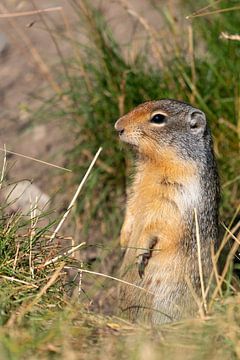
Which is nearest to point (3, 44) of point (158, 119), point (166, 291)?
point (158, 119)

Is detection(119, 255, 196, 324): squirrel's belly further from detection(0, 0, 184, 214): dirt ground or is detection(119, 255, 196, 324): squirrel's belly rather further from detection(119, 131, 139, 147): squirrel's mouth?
detection(0, 0, 184, 214): dirt ground

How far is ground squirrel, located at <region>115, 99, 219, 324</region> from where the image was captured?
4734 mm

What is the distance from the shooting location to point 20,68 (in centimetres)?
773

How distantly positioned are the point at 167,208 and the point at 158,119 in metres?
0.51

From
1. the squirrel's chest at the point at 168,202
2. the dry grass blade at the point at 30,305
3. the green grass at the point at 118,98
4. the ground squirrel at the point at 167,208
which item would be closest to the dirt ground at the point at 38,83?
the green grass at the point at 118,98

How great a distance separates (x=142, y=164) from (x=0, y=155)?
2.01 m

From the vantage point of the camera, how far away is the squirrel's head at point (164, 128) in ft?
16.1

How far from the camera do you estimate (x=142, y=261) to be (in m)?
4.74

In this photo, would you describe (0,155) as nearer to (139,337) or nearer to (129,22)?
(129,22)

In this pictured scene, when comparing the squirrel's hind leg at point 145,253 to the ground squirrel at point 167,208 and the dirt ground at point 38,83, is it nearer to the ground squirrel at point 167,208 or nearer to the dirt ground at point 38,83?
the ground squirrel at point 167,208

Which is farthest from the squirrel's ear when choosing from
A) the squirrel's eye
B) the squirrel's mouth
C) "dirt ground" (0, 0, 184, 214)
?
"dirt ground" (0, 0, 184, 214)

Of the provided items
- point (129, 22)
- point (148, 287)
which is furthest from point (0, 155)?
point (148, 287)

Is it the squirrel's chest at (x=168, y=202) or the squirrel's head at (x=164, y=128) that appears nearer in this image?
the squirrel's chest at (x=168, y=202)

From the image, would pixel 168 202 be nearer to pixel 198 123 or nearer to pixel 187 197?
pixel 187 197
